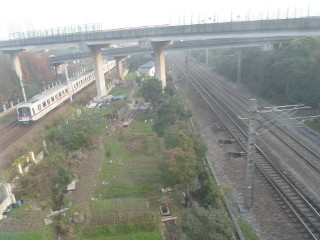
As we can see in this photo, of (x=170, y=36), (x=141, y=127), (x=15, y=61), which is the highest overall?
(x=170, y=36)

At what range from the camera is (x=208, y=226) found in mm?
7422

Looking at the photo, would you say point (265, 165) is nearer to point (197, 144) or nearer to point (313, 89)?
point (197, 144)

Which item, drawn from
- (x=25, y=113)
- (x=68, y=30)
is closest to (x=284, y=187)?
(x=25, y=113)

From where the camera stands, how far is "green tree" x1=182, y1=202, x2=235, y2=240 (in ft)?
24.1

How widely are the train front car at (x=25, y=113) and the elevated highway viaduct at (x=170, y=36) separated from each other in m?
11.2

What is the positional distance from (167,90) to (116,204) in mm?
14922

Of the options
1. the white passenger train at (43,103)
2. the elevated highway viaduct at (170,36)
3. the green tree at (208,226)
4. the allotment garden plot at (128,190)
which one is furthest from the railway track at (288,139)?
the white passenger train at (43,103)

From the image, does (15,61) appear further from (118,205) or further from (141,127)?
(118,205)

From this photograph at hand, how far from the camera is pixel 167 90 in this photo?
24.7 metres

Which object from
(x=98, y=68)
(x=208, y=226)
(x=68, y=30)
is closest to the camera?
(x=208, y=226)

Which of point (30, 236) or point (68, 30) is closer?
point (30, 236)

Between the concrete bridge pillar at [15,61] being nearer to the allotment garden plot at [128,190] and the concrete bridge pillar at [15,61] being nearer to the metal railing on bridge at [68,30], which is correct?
the metal railing on bridge at [68,30]

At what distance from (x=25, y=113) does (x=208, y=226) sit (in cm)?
1841

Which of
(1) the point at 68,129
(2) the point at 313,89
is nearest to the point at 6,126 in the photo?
(1) the point at 68,129
